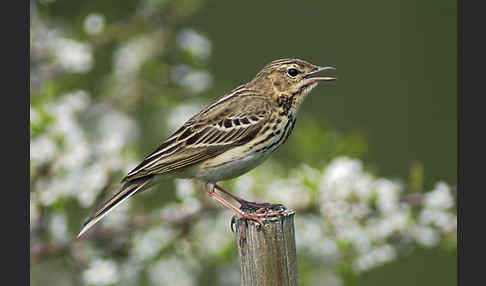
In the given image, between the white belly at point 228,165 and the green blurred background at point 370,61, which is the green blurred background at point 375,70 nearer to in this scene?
the green blurred background at point 370,61

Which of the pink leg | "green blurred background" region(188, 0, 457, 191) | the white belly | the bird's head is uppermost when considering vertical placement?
"green blurred background" region(188, 0, 457, 191)

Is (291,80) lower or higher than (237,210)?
higher

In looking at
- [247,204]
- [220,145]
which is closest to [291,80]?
[220,145]

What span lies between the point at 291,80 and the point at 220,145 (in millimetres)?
950

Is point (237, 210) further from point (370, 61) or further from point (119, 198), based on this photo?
point (370, 61)

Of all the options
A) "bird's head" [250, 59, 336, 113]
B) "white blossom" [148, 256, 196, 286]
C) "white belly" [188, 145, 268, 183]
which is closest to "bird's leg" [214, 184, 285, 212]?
"white belly" [188, 145, 268, 183]

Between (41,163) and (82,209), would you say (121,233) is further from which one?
(41,163)

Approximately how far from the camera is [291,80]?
659 cm

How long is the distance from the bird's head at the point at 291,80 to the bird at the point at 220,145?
20mm

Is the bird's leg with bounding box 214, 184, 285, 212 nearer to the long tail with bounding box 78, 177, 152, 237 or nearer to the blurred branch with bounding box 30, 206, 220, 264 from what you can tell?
the blurred branch with bounding box 30, 206, 220, 264

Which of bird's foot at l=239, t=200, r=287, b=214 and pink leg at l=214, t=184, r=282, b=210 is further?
pink leg at l=214, t=184, r=282, b=210

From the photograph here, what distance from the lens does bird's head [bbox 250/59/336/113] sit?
654 cm

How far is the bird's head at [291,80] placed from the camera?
6.54 metres

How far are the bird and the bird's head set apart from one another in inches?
0.8
